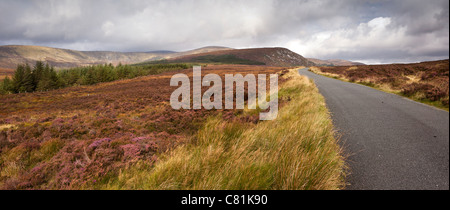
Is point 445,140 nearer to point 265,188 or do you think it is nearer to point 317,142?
point 317,142

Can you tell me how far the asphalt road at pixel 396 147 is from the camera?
9.72 ft

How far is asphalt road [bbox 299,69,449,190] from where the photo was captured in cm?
296

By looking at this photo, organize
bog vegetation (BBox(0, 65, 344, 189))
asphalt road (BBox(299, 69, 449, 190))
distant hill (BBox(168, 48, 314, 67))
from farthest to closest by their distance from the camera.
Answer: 1. distant hill (BBox(168, 48, 314, 67))
2. asphalt road (BBox(299, 69, 449, 190))
3. bog vegetation (BBox(0, 65, 344, 189))

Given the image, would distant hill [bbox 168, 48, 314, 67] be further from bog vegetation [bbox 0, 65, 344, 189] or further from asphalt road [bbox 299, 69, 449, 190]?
bog vegetation [bbox 0, 65, 344, 189]

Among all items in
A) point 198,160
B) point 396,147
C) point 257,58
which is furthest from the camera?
point 257,58

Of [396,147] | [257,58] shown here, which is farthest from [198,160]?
[257,58]

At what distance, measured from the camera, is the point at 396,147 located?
405 cm

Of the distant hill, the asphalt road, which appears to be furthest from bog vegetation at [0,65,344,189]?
the distant hill

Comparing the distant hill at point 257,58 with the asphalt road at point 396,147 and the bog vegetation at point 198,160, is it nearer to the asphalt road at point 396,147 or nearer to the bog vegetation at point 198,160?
the asphalt road at point 396,147

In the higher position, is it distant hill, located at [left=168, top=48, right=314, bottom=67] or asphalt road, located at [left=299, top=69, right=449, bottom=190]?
distant hill, located at [left=168, top=48, right=314, bottom=67]

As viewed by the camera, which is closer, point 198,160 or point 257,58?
point 198,160

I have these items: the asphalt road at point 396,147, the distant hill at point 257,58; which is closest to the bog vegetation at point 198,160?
the asphalt road at point 396,147

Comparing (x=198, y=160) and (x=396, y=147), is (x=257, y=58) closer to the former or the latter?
(x=396, y=147)
